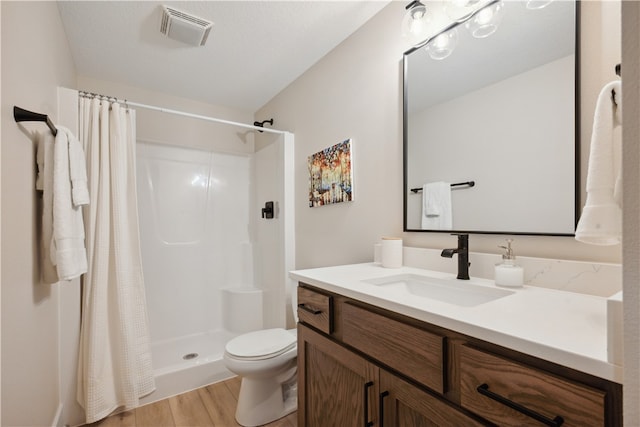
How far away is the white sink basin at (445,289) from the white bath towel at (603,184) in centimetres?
42

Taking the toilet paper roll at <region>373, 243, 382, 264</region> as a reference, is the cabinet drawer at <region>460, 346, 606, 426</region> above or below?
below

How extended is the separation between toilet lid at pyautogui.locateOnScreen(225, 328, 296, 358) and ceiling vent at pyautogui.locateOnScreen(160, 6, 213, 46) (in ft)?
6.20

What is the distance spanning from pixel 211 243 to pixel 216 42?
70.5 inches

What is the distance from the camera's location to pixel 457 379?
71cm

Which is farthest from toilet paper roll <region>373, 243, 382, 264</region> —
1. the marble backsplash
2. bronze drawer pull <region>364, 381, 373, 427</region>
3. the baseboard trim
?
the baseboard trim

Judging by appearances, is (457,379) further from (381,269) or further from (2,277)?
(2,277)

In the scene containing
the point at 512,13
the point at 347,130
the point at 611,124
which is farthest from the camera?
the point at 347,130

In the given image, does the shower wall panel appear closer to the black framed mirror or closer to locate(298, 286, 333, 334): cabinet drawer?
locate(298, 286, 333, 334): cabinet drawer

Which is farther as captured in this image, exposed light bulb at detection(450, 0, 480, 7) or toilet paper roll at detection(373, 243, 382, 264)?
toilet paper roll at detection(373, 243, 382, 264)

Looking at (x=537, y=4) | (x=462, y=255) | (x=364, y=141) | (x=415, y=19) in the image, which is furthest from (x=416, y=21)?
(x=462, y=255)

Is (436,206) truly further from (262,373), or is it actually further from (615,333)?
(262,373)

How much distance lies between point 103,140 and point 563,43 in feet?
7.52

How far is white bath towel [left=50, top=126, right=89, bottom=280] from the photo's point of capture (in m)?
A: 1.15

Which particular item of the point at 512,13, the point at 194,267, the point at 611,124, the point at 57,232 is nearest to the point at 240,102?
the point at 194,267
